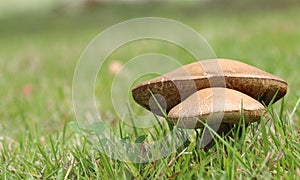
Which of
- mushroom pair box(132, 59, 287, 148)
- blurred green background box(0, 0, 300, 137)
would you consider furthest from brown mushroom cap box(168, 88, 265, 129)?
blurred green background box(0, 0, 300, 137)

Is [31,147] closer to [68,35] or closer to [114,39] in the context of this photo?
[114,39]

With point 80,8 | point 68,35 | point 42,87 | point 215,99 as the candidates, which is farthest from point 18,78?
point 80,8

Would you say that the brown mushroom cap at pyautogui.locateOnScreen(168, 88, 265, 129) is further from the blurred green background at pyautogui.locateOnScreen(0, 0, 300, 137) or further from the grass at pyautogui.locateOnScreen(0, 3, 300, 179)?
the blurred green background at pyautogui.locateOnScreen(0, 0, 300, 137)

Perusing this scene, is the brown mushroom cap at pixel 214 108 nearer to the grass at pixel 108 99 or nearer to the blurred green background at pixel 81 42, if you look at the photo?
the grass at pixel 108 99

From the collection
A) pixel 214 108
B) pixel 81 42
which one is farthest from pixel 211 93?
pixel 81 42

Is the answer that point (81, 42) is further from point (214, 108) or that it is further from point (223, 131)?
point (214, 108)

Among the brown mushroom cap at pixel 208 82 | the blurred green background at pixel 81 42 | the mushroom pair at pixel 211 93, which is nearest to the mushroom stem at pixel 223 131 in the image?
the mushroom pair at pixel 211 93
